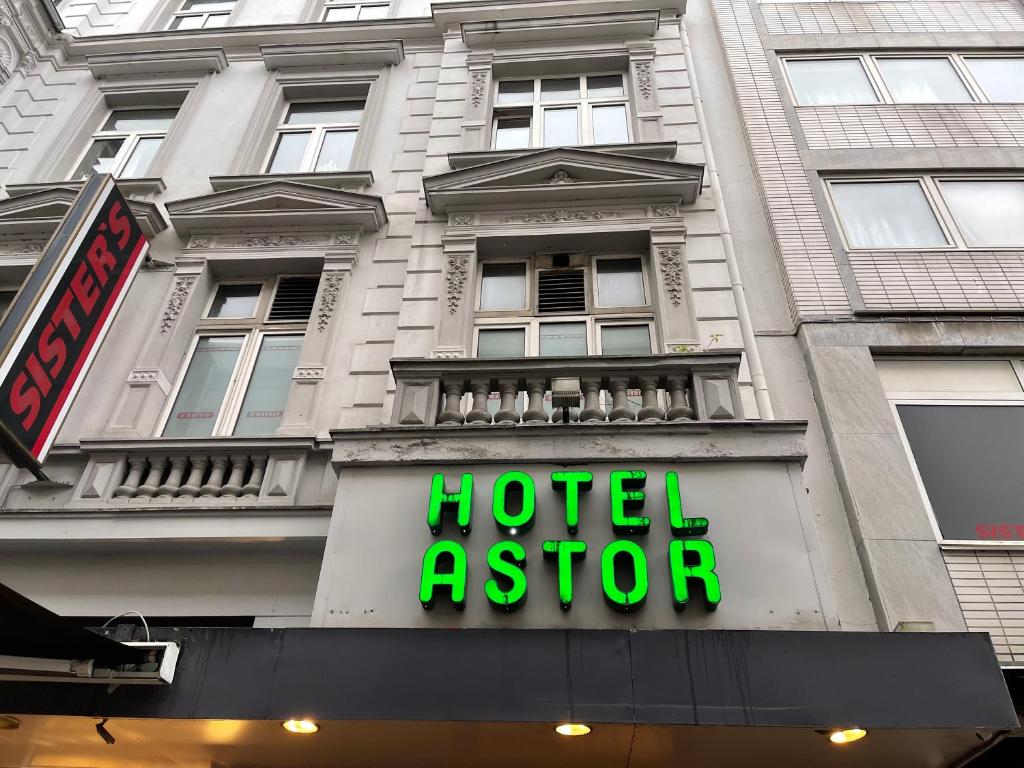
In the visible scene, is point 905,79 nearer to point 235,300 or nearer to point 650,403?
point 650,403

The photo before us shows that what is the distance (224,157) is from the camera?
11258 millimetres

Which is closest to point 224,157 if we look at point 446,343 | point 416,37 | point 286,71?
point 286,71

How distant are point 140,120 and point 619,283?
33.3 feet

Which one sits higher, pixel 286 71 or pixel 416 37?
pixel 416 37

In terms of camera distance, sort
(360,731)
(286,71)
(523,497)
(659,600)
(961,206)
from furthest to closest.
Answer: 1. (286,71)
2. (961,206)
3. (523,497)
4. (659,600)
5. (360,731)

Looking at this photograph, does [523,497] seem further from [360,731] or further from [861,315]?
[861,315]

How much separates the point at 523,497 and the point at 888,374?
16.4 feet

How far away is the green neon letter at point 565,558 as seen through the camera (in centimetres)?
546

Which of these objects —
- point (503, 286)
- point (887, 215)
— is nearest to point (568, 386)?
point (503, 286)

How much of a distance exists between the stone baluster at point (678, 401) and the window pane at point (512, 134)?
582cm

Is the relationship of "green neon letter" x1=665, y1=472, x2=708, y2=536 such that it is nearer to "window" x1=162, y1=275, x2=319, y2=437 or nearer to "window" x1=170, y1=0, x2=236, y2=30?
"window" x1=162, y1=275, x2=319, y2=437

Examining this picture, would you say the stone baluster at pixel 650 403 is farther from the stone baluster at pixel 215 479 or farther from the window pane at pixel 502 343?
the stone baluster at pixel 215 479

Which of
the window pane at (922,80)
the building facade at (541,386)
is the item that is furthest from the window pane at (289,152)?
the window pane at (922,80)

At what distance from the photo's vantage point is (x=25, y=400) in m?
6.85
